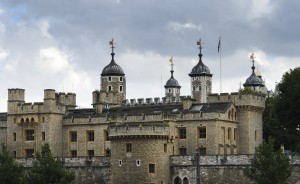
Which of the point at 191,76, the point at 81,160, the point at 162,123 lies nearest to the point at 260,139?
the point at 162,123

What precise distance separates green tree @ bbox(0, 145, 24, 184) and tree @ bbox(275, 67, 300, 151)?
31.8m

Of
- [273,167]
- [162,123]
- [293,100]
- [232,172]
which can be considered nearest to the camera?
[273,167]

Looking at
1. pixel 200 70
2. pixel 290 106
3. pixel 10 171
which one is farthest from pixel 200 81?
pixel 10 171

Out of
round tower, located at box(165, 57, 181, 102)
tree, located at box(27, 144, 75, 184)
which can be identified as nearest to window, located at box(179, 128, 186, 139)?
tree, located at box(27, 144, 75, 184)

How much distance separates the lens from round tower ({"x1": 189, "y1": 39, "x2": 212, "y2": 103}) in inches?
5738

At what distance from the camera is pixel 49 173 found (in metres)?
94.4

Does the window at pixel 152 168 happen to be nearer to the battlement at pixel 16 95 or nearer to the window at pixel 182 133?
the window at pixel 182 133

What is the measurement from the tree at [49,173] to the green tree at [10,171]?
115 inches

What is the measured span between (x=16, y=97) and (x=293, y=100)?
32.4 m

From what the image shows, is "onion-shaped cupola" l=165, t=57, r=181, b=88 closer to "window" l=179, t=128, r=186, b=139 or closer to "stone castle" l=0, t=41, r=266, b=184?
"stone castle" l=0, t=41, r=266, b=184

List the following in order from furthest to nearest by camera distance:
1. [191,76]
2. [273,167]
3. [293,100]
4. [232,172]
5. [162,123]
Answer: [191,76], [293,100], [162,123], [232,172], [273,167]

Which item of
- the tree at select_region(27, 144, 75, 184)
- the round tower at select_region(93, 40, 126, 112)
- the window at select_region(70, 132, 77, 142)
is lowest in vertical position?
the tree at select_region(27, 144, 75, 184)

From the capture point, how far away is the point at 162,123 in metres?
102

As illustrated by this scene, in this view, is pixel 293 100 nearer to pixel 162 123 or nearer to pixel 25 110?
pixel 162 123
